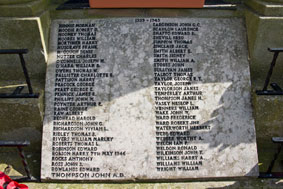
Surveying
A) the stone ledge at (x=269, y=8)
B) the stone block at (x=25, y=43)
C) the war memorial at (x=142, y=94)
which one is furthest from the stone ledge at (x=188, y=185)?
the stone ledge at (x=269, y=8)

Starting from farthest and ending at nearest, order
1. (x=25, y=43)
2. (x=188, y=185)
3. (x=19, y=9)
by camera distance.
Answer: (x=25, y=43), (x=19, y=9), (x=188, y=185)

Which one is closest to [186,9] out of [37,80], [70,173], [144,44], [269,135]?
[144,44]

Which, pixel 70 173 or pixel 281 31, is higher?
pixel 281 31

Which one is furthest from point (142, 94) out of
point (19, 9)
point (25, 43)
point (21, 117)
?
point (19, 9)

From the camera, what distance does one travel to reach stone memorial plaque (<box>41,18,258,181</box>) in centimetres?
351

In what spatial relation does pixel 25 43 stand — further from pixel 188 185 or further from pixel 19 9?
pixel 188 185

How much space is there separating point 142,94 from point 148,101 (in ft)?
0.43

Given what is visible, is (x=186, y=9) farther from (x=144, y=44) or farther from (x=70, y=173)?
(x=70, y=173)

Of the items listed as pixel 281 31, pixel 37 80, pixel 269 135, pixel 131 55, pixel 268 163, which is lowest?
pixel 268 163

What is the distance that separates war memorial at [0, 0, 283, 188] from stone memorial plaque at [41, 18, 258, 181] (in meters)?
0.01

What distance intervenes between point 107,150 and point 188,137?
44.3 inches

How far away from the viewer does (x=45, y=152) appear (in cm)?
354

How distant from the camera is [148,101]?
3674 mm

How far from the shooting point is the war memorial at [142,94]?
3498 millimetres
